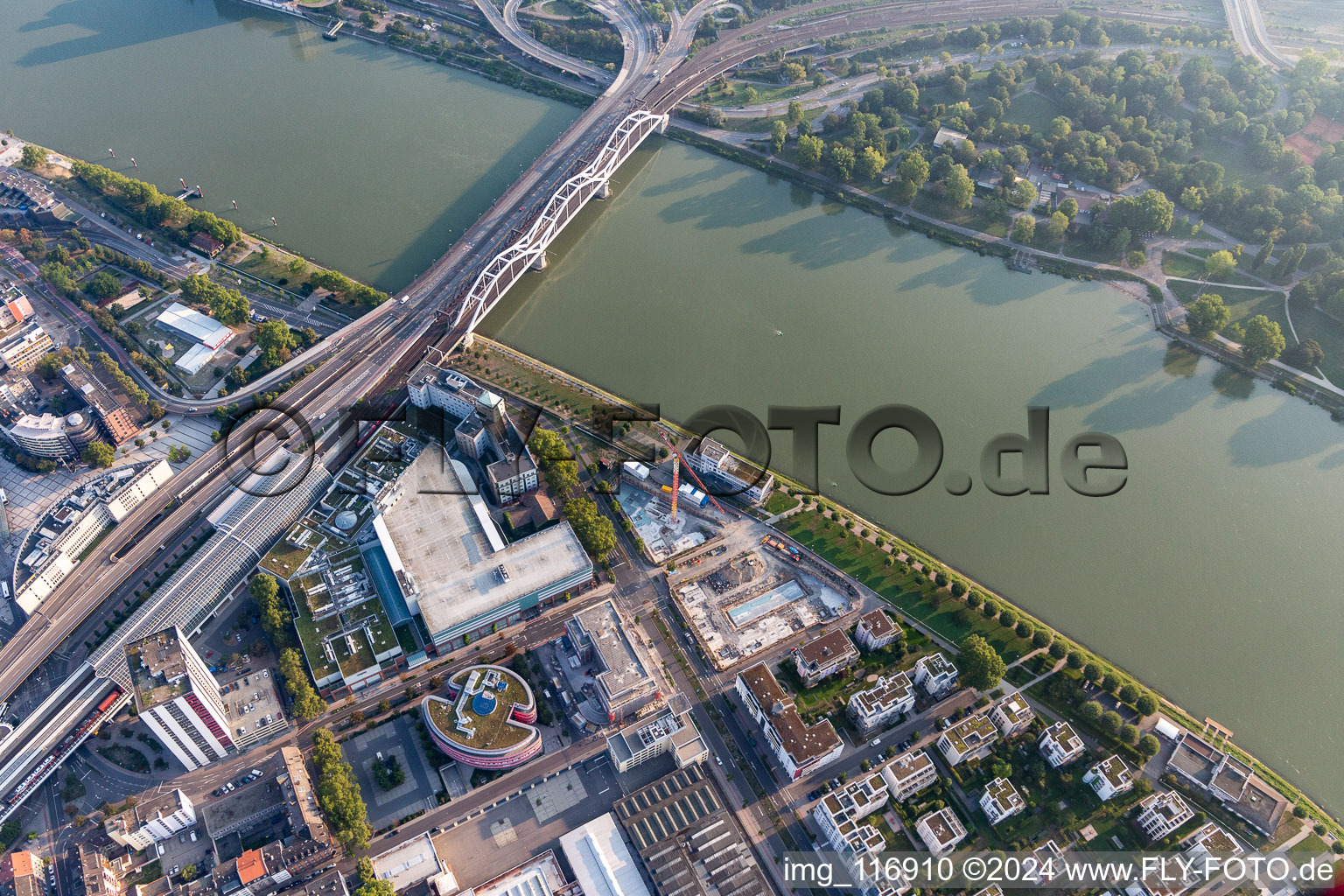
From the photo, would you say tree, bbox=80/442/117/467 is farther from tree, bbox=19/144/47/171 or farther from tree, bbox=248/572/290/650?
tree, bbox=19/144/47/171

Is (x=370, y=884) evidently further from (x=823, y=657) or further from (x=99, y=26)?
(x=99, y=26)

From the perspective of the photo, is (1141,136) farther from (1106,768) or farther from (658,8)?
(1106,768)

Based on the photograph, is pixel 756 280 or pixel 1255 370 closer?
pixel 1255 370

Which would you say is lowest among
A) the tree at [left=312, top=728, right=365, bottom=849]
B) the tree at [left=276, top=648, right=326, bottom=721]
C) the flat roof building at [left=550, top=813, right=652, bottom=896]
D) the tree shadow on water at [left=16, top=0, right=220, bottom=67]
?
the tree at [left=312, top=728, right=365, bottom=849]

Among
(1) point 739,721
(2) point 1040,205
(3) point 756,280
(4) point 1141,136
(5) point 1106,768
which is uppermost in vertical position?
(4) point 1141,136

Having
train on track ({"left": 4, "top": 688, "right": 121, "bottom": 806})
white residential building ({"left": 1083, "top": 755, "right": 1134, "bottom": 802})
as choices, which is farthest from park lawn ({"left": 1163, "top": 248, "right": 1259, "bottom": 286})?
train on track ({"left": 4, "top": 688, "right": 121, "bottom": 806})

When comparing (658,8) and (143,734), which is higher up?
(658,8)

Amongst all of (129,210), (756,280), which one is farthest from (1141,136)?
(129,210)
